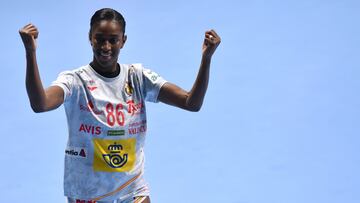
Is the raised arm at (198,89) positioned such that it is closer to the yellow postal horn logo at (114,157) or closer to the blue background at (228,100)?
the yellow postal horn logo at (114,157)

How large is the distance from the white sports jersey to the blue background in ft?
6.42

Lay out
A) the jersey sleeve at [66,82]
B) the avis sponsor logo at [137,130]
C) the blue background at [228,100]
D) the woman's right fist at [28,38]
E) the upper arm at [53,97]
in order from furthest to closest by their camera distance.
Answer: the blue background at [228,100]
the avis sponsor logo at [137,130]
the jersey sleeve at [66,82]
the upper arm at [53,97]
the woman's right fist at [28,38]

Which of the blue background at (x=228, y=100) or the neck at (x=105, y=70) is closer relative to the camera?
the neck at (x=105, y=70)

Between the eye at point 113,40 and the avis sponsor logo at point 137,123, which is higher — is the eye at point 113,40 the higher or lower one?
the higher one

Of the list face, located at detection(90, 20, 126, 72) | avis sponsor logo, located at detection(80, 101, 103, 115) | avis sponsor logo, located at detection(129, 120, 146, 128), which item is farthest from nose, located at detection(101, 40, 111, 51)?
avis sponsor logo, located at detection(129, 120, 146, 128)

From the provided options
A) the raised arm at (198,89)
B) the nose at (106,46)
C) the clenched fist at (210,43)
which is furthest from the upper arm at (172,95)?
the nose at (106,46)

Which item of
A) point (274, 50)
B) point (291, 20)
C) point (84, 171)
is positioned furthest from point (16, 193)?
point (291, 20)

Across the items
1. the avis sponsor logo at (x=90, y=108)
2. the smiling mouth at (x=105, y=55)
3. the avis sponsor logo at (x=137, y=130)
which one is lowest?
the avis sponsor logo at (x=137, y=130)

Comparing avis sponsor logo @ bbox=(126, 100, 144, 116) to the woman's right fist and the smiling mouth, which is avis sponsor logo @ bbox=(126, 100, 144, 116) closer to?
the smiling mouth

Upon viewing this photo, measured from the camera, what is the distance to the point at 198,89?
3014mm

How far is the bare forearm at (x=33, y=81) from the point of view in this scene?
8.66 ft

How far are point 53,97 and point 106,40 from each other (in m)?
0.36

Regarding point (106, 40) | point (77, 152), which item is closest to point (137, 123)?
point (77, 152)

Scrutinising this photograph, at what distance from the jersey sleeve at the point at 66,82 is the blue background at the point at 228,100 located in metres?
2.17
